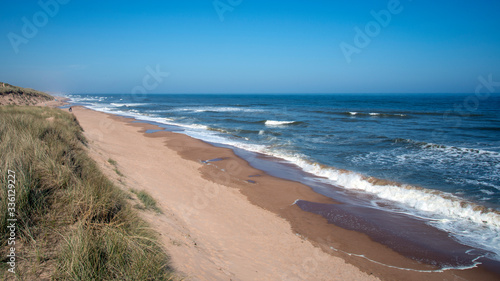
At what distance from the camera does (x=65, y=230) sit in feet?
10.7

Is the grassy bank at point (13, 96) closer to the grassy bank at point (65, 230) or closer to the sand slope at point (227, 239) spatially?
the sand slope at point (227, 239)

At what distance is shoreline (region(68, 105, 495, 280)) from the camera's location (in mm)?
5594

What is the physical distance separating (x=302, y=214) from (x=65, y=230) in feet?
21.4

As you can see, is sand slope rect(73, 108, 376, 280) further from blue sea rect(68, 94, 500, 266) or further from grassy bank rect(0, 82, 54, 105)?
grassy bank rect(0, 82, 54, 105)

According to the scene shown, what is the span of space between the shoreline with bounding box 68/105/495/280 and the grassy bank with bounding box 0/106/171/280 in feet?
14.7

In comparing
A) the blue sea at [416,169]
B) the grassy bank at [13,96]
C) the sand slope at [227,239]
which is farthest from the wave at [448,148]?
the grassy bank at [13,96]

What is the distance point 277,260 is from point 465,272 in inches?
164

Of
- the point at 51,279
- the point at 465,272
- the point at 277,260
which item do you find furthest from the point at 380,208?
the point at 51,279

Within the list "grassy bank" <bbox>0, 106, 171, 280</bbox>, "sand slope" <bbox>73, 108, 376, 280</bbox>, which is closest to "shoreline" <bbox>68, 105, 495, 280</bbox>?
"sand slope" <bbox>73, 108, 376, 280</bbox>

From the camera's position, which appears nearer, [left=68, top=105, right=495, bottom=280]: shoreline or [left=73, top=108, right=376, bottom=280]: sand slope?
[left=73, top=108, right=376, bottom=280]: sand slope

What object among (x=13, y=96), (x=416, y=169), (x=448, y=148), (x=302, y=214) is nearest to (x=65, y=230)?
(x=302, y=214)

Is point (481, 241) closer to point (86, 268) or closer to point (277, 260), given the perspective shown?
point (277, 260)

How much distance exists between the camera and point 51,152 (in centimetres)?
493

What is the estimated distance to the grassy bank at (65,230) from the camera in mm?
2732
